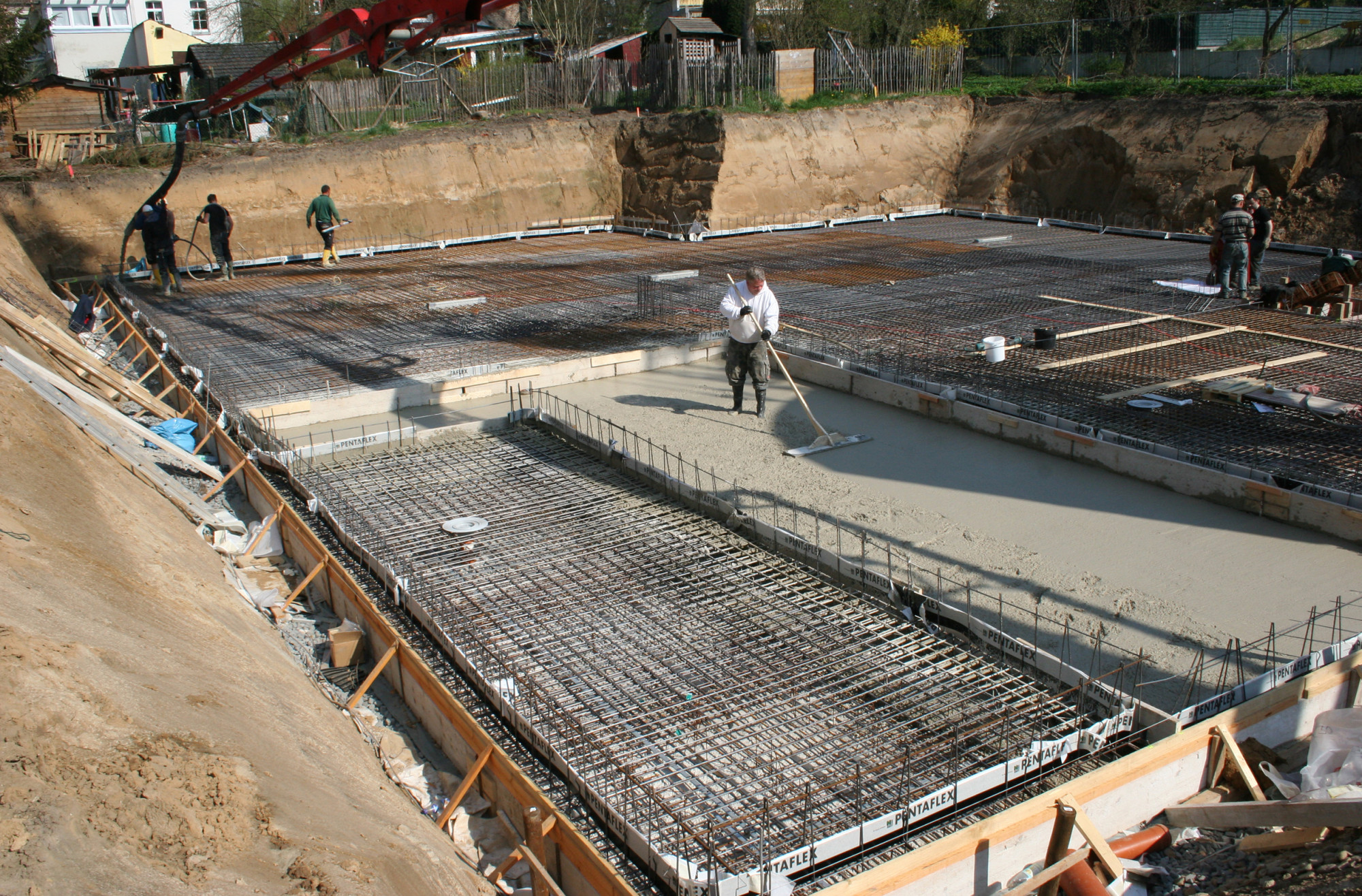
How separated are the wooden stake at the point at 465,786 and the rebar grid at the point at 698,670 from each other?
0.31 metres

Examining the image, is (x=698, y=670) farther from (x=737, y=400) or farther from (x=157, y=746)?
(x=737, y=400)

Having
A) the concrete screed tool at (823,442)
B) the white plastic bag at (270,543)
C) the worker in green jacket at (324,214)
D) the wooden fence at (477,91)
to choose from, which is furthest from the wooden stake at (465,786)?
the wooden fence at (477,91)

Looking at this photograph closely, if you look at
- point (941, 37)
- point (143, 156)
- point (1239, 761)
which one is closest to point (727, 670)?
point (1239, 761)

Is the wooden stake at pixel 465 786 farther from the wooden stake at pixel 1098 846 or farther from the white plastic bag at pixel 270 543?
the white plastic bag at pixel 270 543

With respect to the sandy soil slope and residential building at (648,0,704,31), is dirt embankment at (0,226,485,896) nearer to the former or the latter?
the sandy soil slope

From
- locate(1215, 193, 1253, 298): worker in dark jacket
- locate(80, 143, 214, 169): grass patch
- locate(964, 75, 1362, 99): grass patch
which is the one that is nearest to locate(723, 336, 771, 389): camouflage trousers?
locate(1215, 193, 1253, 298): worker in dark jacket

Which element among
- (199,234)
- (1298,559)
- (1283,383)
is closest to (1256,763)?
(1298,559)

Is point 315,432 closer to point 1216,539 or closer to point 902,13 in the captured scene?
point 1216,539

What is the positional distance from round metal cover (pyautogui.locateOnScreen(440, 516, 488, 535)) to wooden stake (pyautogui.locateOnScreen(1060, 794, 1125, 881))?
3699 mm

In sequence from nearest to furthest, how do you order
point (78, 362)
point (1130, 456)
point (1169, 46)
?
1. point (1130, 456)
2. point (78, 362)
3. point (1169, 46)

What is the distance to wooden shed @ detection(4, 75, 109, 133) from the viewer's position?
26.7 metres

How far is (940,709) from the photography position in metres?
4.35

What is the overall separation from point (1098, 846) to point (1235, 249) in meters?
9.89

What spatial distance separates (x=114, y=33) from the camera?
38625mm
